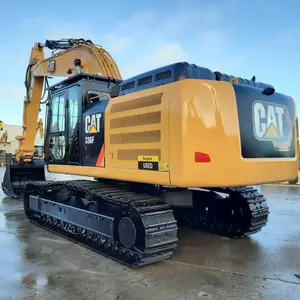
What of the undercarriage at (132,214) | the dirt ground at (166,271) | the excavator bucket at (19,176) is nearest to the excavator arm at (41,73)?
the excavator bucket at (19,176)

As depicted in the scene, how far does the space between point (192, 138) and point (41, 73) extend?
6.93 meters

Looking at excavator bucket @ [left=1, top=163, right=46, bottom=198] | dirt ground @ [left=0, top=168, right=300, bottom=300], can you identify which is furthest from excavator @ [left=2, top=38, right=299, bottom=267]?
excavator bucket @ [left=1, top=163, right=46, bottom=198]

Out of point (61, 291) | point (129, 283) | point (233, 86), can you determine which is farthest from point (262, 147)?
point (61, 291)

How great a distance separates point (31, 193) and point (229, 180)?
5009 millimetres

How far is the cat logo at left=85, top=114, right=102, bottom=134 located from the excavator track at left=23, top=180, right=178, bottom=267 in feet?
2.95

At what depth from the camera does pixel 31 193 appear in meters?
7.52

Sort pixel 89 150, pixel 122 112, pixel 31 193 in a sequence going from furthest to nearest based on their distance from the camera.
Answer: pixel 31 193, pixel 89 150, pixel 122 112

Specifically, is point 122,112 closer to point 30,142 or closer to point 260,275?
point 260,275

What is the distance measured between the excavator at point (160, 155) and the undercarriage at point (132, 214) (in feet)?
0.06

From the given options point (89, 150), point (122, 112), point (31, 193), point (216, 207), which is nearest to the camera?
point (122, 112)

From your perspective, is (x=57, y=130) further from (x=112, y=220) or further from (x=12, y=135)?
(x=12, y=135)

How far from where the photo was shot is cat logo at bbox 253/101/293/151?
4359 millimetres

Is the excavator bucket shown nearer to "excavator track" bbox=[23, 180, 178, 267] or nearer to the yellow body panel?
"excavator track" bbox=[23, 180, 178, 267]

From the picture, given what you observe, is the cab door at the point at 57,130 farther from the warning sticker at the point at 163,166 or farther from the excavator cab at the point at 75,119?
the warning sticker at the point at 163,166
